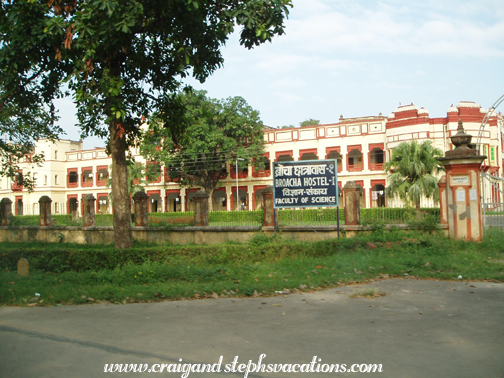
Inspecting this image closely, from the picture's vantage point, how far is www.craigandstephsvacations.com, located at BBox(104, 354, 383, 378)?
14.2ft

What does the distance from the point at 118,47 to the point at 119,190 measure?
3.85 m

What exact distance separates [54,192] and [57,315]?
55.0 meters

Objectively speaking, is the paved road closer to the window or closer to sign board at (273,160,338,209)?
sign board at (273,160,338,209)

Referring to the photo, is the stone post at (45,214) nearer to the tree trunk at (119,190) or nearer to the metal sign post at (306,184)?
the tree trunk at (119,190)

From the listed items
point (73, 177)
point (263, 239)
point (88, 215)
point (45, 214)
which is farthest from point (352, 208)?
point (73, 177)

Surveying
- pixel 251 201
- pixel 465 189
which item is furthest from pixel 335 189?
pixel 251 201

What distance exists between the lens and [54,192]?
5709 centimetres

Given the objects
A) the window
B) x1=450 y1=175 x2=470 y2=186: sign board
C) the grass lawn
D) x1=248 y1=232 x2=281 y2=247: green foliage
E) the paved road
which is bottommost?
the paved road

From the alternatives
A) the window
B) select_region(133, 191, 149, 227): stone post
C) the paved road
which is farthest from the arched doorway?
the window

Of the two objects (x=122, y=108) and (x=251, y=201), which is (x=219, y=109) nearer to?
(x=251, y=201)

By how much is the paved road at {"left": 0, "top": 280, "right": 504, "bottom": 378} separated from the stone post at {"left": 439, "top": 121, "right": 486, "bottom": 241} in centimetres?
506

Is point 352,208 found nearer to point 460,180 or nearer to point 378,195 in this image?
point 460,180

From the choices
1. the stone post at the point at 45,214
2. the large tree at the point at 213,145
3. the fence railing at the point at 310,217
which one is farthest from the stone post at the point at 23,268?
the large tree at the point at 213,145

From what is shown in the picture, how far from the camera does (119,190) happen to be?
40.6ft
